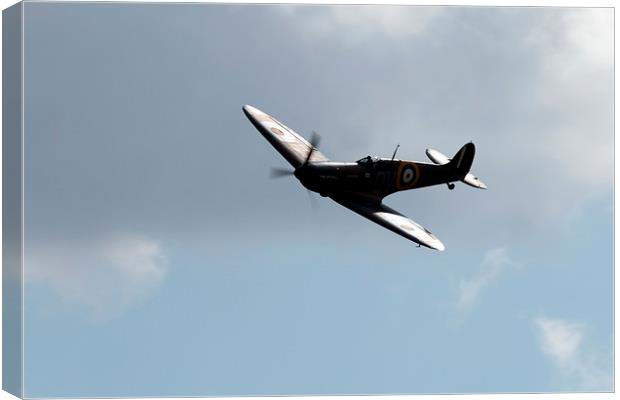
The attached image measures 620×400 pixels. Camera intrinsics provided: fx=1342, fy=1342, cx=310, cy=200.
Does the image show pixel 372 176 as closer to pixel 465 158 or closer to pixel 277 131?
pixel 465 158

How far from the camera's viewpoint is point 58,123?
34.1 metres

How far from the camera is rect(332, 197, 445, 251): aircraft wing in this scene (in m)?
36.8

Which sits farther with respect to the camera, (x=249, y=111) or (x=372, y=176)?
(x=249, y=111)

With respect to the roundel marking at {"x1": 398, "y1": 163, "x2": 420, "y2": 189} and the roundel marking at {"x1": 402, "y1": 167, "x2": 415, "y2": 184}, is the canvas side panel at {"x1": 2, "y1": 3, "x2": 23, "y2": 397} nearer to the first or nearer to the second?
the roundel marking at {"x1": 398, "y1": 163, "x2": 420, "y2": 189}

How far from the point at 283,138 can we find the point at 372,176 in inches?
145

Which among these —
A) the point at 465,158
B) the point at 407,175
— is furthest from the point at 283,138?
the point at 465,158

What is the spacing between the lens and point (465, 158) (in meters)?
39.6

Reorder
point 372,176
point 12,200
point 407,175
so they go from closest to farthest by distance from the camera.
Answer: point 12,200
point 372,176
point 407,175

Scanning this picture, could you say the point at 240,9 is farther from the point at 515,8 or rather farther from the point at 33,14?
the point at 515,8

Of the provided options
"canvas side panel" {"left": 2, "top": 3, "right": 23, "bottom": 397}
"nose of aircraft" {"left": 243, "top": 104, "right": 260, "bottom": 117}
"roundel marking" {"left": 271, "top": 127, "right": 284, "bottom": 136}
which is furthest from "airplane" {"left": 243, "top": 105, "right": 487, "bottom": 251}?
"canvas side panel" {"left": 2, "top": 3, "right": 23, "bottom": 397}

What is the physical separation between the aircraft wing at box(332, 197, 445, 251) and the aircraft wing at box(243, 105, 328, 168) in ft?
6.46

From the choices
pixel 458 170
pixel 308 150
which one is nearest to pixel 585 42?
pixel 458 170

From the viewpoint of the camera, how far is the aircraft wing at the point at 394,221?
36750 millimetres

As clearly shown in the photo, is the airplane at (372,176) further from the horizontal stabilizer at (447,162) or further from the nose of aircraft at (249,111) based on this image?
the nose of aircraft at (249,111)
